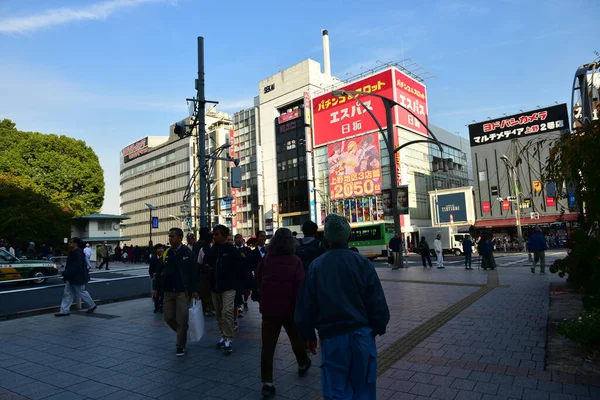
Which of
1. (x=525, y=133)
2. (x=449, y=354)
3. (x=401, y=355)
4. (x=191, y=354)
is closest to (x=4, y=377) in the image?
(x=191, y=354)

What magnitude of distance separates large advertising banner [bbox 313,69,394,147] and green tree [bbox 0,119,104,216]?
29.7 metres

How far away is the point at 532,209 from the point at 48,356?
44.2 metres

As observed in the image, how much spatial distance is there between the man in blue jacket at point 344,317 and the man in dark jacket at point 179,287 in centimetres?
308

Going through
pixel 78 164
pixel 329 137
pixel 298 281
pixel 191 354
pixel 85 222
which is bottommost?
pixel 191 354

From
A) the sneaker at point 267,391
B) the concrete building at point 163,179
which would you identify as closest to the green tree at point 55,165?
the concrete building at point 163,179

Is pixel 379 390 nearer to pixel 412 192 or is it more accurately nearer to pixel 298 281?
pixel 298 281

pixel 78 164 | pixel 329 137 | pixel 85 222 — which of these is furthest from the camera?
pixel 329 137

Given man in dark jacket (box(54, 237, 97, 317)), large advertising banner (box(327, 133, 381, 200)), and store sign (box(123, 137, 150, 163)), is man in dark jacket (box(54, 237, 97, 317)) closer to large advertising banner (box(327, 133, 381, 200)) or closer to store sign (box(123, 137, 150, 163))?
large advertising banner (box(327, 133, 381, 200))

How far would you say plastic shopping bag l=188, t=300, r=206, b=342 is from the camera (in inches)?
207

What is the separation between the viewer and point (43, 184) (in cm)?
3516

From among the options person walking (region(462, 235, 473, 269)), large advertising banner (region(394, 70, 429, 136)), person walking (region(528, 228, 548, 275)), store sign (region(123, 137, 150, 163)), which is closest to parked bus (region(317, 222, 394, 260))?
person walking (region(462, 235, 473, 269))

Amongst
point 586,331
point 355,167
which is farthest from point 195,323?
point 355,167

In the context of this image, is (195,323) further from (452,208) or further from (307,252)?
(452,208)

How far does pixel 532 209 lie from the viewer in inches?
1596
